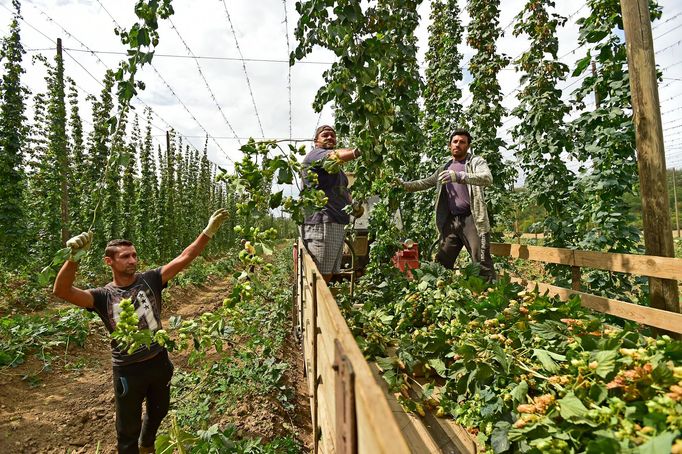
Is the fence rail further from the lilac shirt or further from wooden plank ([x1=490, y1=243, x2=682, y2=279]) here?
the lilac shirt

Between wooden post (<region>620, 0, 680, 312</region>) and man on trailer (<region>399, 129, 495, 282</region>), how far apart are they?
4.65 ft

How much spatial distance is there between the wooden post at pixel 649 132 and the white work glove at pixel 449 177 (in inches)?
63.9

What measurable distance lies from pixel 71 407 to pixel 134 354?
2.35 meters

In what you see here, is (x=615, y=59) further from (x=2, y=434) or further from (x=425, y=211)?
(x=2, y=434)

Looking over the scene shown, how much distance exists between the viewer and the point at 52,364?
17.3 ft

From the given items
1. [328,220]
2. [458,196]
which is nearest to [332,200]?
[328,220]

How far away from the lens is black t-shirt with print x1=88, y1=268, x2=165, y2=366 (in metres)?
2.83

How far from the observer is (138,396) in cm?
292

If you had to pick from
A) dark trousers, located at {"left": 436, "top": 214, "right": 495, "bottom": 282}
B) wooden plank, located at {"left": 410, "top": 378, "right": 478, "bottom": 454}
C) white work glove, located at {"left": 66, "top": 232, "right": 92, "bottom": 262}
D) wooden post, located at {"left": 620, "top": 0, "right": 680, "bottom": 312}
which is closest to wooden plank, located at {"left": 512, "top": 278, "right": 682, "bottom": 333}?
wooden post, located at {"left": 620, "top": 0, "right": 680, "bottom": 312}

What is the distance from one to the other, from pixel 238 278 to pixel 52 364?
17.3 ft

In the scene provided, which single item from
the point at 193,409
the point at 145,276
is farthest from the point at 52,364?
the point at 145,276

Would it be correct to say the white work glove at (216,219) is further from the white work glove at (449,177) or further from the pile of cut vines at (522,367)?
the white work glove at (449,177)

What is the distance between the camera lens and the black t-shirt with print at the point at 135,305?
112 inches

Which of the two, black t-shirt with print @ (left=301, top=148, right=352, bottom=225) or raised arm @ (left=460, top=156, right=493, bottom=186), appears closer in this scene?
black t-shirt with print @ (left=301, top=148, right=352, bottom=225)
